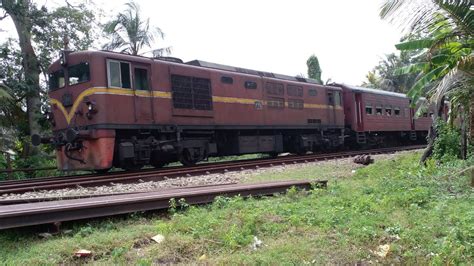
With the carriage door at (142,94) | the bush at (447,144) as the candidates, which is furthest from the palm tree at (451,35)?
the carriage door at (142,94)

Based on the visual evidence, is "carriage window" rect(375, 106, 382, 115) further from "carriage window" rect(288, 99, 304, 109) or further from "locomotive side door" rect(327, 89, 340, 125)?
"carriage window" rect(288, 99, 304, 109)

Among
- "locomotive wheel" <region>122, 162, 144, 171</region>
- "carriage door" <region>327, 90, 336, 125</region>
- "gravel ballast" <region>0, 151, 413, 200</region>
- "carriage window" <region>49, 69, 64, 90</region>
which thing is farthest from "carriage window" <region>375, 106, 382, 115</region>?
"carriage window" <region>49, 69, 64, 90</region>

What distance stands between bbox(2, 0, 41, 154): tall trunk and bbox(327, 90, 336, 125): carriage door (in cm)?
1320

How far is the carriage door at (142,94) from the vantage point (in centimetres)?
1175

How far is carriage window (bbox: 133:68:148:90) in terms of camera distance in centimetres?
1188

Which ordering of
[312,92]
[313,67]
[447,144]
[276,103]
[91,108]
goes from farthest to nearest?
[313,67]
[312,92]
[276,103]
[91,108]
[447,144]

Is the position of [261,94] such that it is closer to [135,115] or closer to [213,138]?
[213,138]

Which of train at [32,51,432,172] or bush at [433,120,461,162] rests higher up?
train at [32,51,432,172]

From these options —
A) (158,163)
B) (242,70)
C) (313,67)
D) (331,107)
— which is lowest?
(158,163)

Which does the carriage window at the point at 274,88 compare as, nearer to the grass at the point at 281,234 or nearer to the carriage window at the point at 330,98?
the carriage window at the point at 330,98

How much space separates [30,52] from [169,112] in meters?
10.5

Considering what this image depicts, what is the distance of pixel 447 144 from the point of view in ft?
34.7

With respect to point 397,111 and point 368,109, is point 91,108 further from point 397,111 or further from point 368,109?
point 397,111

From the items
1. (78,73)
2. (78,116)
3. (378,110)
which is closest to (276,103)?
(78,73)
